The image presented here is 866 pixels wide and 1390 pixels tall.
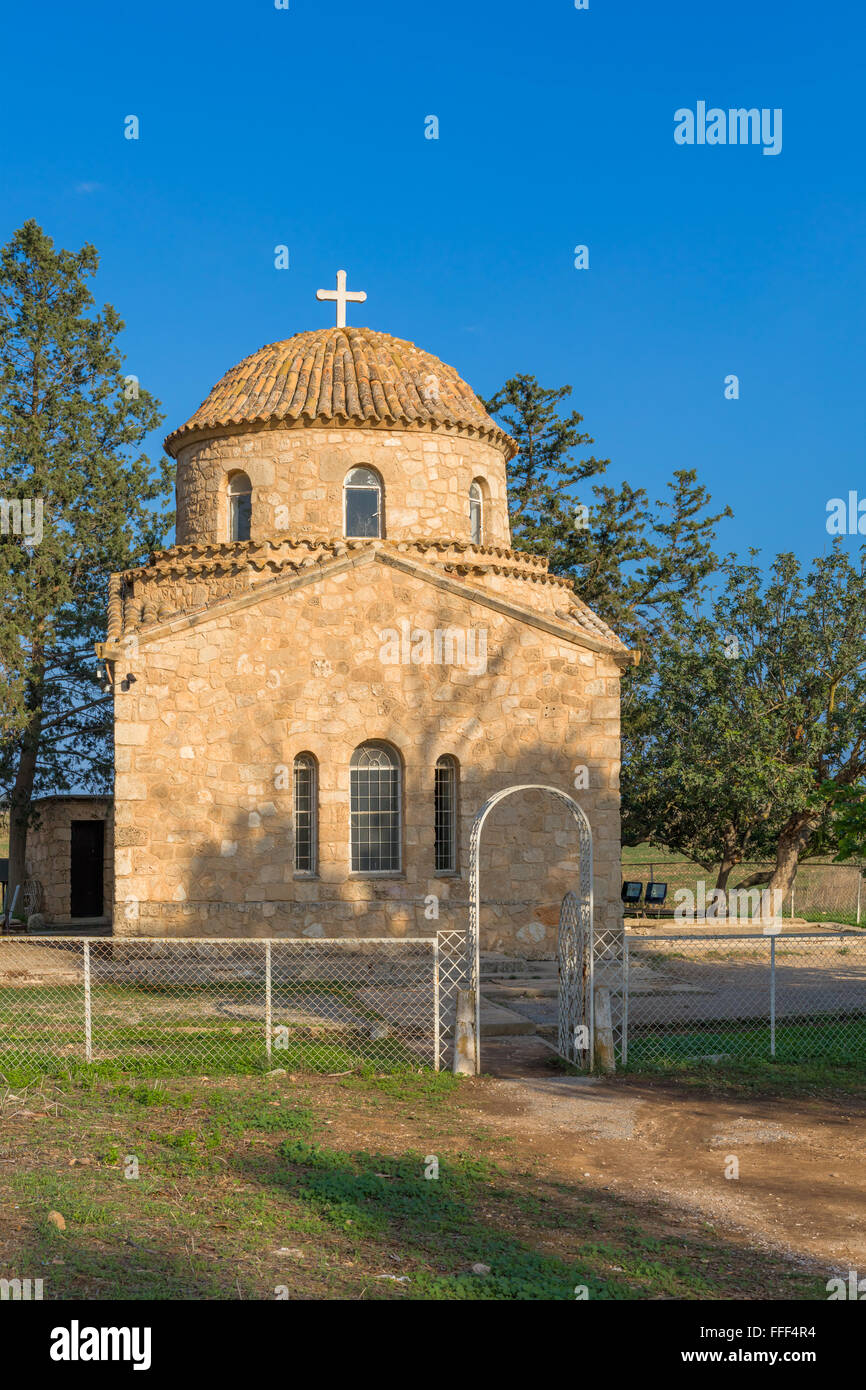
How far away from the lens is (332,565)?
21.0 m

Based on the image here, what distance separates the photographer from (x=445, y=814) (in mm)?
21656

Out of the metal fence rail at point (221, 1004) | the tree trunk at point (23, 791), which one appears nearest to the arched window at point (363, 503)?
the metal fence rail at point (221, 1004)

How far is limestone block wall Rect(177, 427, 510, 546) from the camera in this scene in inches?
937

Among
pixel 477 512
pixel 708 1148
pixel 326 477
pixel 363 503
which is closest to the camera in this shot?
pixel 708 1148

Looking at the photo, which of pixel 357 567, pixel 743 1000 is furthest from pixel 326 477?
pixel 743 1000

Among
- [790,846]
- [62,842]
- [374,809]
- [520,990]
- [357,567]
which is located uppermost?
[357,567]

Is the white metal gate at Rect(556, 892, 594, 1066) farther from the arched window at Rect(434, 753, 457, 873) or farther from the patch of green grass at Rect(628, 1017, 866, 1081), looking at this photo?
the arched window at Rect(434, 753, 457, 873)

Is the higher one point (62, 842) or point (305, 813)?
point (305, 813)

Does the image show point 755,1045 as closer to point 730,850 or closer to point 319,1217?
point 319,1217

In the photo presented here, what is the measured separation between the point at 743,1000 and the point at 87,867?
17.1 m

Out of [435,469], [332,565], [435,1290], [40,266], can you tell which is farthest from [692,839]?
[435,1290]

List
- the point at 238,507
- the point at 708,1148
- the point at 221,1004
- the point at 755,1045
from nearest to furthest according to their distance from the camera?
the point at 708,1148, the point at 755,1045, the point at 221,1004, the point at 238,507

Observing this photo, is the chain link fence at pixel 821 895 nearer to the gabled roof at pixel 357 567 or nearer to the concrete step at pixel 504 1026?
the gabled roof at pixel 357 567
